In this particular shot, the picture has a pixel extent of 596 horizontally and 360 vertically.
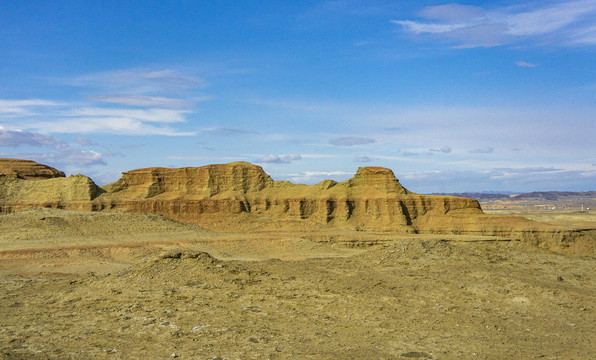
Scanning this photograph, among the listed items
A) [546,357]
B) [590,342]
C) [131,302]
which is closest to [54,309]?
[131,302]

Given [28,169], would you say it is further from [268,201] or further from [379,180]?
[379,180]

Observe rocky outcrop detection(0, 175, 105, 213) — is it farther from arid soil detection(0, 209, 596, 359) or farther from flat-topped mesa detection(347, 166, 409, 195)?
arid soil detection(0, 209, 596, 359)

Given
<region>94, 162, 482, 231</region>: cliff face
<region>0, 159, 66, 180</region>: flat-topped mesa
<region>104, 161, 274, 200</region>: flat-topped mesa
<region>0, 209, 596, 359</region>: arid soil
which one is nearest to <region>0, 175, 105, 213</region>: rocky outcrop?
<region>94, 162, 482, 231</region>: cliff face

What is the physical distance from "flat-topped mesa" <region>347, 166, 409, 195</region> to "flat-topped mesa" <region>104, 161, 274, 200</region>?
480 inches

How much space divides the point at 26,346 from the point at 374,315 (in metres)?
8.76

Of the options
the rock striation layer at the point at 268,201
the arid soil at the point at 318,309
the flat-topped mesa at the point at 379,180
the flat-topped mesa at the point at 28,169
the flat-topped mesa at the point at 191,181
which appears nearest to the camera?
the arid soil at the point at 318,309

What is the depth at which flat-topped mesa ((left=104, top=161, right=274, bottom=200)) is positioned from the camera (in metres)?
63.5

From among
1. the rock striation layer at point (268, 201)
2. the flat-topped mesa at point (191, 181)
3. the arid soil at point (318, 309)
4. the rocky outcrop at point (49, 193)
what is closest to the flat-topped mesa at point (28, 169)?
the rock striation layer at point (268, 201)

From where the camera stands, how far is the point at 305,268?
797 inches

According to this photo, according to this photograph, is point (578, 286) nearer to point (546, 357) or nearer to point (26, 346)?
point (546, 357)

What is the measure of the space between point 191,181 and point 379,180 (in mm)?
23737

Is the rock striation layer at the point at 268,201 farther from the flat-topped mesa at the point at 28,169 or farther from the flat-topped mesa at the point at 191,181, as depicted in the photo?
the flat-topped mesa at the point at 28,169

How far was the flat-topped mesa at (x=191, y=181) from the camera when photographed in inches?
2499

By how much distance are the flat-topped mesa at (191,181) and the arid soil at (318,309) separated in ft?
138
